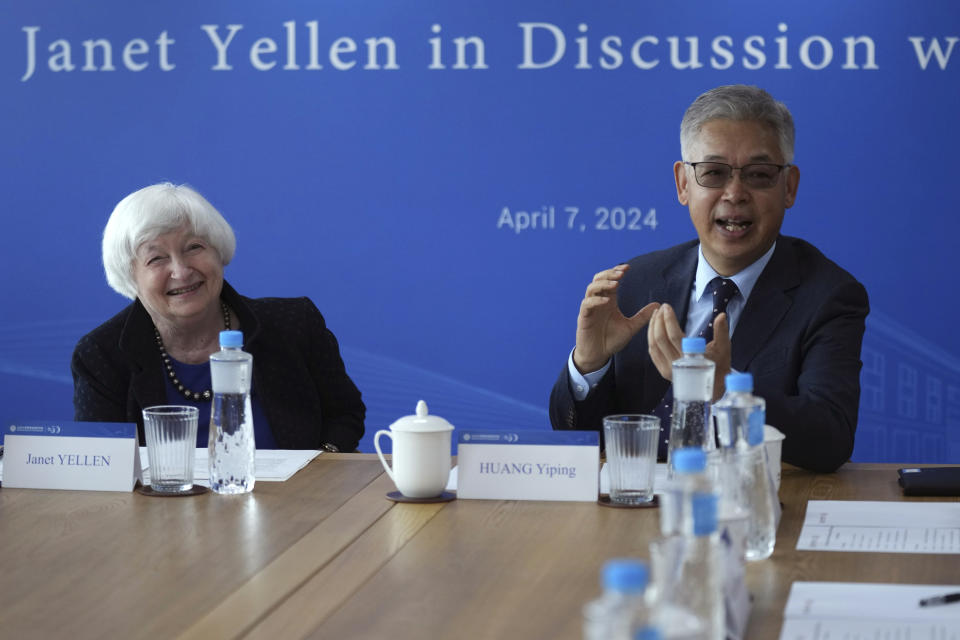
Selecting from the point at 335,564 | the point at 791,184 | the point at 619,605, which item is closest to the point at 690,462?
the point at 619,605

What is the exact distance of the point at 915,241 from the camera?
162 inches

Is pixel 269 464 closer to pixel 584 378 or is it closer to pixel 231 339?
pixel 231 339

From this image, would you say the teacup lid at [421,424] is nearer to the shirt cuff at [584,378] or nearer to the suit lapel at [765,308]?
the shirt cuff at [584,378]

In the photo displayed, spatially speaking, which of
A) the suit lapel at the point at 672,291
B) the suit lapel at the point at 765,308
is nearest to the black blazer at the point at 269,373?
the suit lapel at the point at 672,291

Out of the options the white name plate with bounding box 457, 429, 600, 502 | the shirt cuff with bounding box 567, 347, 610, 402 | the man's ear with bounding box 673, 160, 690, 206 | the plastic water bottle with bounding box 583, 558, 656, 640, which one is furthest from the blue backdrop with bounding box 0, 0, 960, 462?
the plastic water bottle with bounding box 583, 558, 656, 640

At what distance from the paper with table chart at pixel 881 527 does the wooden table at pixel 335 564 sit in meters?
0.04

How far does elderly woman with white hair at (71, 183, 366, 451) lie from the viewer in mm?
2857

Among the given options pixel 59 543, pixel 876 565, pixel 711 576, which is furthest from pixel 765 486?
pixel 59 543

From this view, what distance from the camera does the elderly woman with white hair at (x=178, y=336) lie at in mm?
2857

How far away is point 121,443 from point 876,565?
1.30 metres

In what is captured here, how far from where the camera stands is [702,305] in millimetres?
2912

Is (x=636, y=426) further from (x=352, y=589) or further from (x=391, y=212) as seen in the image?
(x=391, y=212)

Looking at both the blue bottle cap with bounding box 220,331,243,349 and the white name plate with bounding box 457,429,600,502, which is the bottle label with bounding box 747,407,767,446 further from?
the blue bottle cap with bounding box 220,331,243,349

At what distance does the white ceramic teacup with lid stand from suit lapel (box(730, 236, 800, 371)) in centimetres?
88
